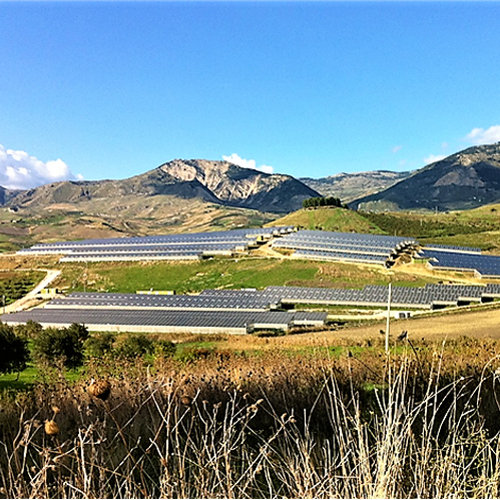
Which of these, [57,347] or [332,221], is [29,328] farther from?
[332,221]

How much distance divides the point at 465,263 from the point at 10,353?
51617mm

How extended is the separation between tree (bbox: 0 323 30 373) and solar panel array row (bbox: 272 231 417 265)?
43817 mm

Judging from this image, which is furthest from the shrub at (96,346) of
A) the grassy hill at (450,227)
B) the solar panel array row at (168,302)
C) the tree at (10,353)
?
the grassy hill at (450,227)

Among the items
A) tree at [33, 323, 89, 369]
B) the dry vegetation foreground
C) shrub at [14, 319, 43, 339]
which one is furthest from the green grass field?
the dry vegetation foreground

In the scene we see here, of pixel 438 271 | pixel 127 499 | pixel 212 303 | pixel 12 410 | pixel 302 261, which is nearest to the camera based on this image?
→ pixel 127 499

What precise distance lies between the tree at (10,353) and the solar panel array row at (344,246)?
144ft

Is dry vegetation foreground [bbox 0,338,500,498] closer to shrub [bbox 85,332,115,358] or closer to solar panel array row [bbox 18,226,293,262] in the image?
shrub [bbox 85,332,115,358]

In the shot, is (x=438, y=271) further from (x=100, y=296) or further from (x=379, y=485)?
(x=379, y=485)

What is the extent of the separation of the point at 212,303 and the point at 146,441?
124 feet

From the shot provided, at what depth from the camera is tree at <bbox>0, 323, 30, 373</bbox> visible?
23.6m

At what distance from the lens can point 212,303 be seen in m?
43.1

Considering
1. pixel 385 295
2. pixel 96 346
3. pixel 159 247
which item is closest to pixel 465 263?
pixel 385 295

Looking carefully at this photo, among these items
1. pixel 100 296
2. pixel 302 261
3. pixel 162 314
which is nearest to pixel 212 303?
pixel 162 314

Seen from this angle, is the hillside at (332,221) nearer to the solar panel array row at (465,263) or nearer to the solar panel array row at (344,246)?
the solar panel array row at (344,246)
